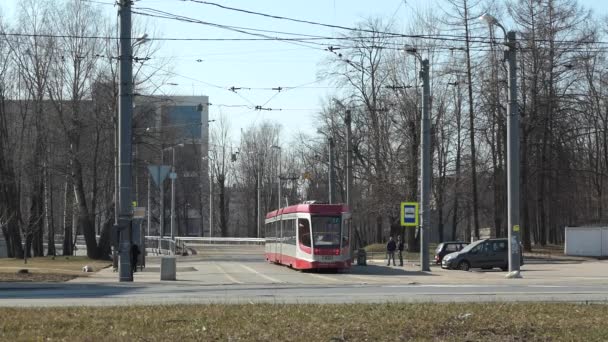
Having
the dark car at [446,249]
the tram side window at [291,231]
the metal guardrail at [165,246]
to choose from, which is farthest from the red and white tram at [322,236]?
the metal guardrail at [165,246]

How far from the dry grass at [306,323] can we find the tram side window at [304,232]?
19322mm

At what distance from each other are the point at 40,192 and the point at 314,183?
3893 centimetres

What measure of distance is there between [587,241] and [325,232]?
27968 millimetres

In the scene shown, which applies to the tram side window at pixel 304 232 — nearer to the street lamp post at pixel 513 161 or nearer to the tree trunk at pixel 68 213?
the street lamp post at pixel 513 161

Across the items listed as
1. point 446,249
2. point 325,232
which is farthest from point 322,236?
point 446,249

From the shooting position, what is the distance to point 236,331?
11.2m

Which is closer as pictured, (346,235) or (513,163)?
(513,163)

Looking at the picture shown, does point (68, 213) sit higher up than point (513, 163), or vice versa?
point (513, 163)

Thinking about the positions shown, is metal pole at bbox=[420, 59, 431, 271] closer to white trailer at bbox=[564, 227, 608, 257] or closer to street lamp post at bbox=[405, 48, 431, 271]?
street lamp post at bbox=[405, 48, 431, 271]

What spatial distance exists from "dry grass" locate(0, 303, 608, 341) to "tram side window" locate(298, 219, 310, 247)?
63.4ft

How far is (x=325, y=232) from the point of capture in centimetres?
3375

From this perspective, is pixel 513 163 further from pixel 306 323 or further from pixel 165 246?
pixel 165 246

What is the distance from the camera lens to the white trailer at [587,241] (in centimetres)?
5444

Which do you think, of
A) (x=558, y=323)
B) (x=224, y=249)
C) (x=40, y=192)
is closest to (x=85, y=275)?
(x=40, y=192)
